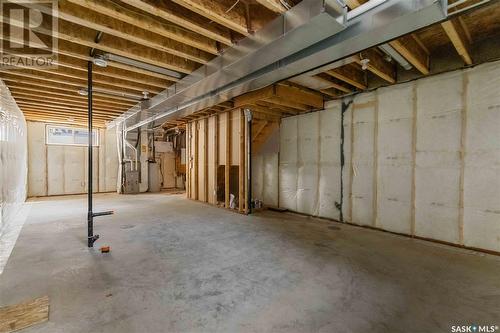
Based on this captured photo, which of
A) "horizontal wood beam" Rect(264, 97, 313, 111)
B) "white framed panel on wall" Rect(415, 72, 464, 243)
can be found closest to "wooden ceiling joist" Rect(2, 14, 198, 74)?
"horizontal wood beam" Rect(264, 97, 313, 111)

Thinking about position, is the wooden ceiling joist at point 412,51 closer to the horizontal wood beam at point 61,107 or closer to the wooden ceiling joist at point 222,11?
the wooden ceiling joist at point 222,11

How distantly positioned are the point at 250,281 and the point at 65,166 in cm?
862

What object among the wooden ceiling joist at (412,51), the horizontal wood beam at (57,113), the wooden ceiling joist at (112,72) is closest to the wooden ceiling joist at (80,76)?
the wooden ceiling joist at (112,72)

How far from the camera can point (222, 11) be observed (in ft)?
6.75

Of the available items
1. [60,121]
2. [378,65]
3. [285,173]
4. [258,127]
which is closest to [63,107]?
[60,121]

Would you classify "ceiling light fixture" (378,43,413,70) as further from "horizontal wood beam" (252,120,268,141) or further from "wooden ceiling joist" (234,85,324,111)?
"horizontal wood beam" (252,120,268,141)

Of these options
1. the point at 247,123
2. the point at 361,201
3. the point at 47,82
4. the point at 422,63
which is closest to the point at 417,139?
the point at 422,63

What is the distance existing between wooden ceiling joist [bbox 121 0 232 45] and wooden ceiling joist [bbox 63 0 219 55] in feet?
0.38

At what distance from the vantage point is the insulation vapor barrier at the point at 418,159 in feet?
9.57

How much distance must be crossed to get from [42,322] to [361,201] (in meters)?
4.36

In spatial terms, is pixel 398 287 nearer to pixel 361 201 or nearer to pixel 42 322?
pixel 361 201

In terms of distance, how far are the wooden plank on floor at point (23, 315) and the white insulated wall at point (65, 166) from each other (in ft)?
24.9

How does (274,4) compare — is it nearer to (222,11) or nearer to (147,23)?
(222,11)

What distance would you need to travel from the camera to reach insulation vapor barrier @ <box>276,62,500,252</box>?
2.92m
